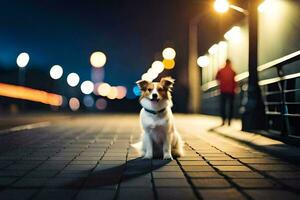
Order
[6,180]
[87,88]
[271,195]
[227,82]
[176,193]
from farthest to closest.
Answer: [87,88]
[227,82]
[6,180]
[176,193]
[271,195]

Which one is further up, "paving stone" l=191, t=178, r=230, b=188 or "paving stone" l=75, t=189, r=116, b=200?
"paving stone" l=191, t=178, r=230, b=188

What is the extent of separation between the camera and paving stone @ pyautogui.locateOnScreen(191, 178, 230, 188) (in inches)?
231

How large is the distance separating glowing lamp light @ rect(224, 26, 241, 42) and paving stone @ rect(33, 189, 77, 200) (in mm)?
16894

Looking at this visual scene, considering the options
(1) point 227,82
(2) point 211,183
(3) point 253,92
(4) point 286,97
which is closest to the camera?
(2) point 211,183

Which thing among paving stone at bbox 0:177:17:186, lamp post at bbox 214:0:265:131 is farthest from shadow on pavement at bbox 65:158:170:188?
lamp post at bbox 214:0:265:131

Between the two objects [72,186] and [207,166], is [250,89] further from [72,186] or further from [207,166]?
[72,186]

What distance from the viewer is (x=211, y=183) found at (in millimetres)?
6055

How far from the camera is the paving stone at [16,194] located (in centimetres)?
523

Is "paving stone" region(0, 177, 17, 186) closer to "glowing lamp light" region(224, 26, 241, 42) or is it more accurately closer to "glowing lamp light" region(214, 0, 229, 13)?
"glowing lamp light" region(214, 0, 229, 13)

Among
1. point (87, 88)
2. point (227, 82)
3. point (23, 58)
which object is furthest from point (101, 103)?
point (227, 82)

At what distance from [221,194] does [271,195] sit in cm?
52

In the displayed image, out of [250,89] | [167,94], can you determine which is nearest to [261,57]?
[250,89]

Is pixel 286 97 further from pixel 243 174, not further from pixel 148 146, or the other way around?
pixel 243 174

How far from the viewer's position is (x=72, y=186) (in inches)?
230
